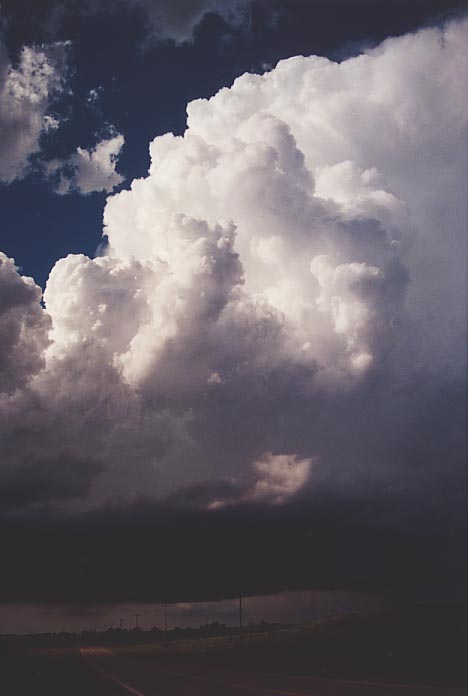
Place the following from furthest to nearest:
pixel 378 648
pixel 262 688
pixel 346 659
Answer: pixel 378 648, pixel 346 659, pixel 262 688

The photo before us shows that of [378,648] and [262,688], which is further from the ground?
[262,688]

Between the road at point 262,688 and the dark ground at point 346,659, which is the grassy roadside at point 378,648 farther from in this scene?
the road at point 262,688

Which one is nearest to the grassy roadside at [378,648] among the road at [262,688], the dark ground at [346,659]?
the dark ground at [346,659]

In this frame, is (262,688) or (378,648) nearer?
(262,688)

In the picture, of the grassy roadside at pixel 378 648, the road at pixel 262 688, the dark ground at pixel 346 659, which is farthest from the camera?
the grassy roadside at pixel 378 648

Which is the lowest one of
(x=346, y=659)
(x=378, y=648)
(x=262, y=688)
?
(x=378, y=648)

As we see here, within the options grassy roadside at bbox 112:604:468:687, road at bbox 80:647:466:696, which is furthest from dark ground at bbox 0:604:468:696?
road at bbox 80:647:466:696

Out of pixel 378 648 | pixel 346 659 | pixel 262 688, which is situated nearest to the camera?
pixel 262 688

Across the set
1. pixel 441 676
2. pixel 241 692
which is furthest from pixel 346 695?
pixel 441 676

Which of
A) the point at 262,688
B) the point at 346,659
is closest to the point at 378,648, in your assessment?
the point at 346,659

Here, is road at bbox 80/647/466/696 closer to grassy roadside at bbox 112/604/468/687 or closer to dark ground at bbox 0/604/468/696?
dark ground at bbox 0/604/468/696

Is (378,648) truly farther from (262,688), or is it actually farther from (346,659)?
(262,688)

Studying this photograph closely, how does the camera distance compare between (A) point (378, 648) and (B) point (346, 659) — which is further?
(A) point (378, 648)

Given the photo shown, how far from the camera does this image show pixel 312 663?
53969 millimetres
